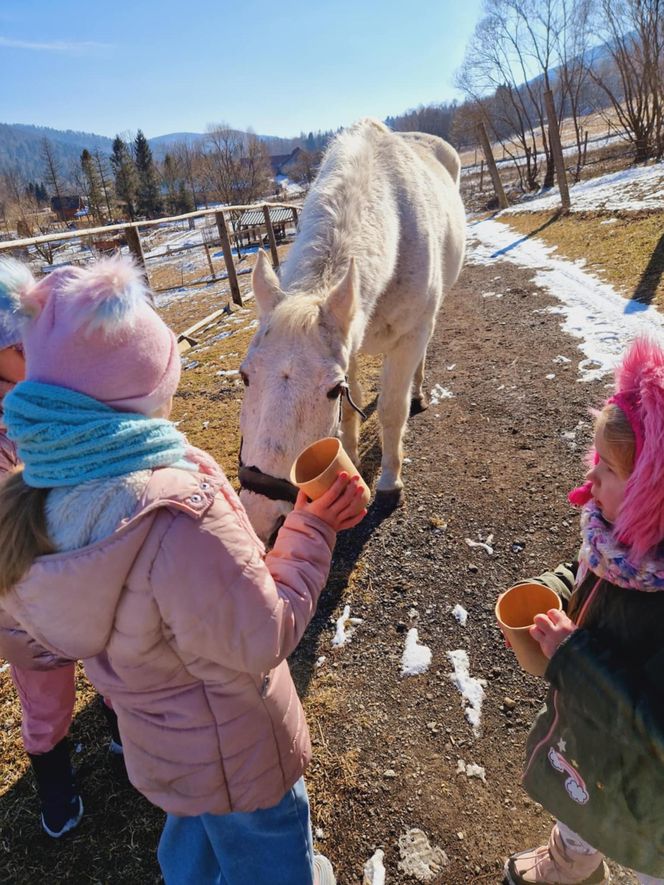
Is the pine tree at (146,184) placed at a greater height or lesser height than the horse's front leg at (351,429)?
greater

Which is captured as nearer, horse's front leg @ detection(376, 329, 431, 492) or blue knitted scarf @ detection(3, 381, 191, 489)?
blue knitted scarf @ detection(3, 381, 191, 489)

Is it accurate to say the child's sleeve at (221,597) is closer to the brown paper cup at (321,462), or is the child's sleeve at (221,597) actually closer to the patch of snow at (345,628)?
the brown paper cup at (321,462)

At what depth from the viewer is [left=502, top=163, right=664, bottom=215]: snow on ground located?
11.6 m

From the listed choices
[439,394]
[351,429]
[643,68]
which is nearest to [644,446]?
[351,429]

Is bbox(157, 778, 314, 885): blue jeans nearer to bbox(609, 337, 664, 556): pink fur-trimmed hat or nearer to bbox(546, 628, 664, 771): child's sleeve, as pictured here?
bbox(546, 628, 664, 771): child's sleeve

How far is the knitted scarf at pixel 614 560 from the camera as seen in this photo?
3.85 ft

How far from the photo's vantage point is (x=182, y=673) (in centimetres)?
127

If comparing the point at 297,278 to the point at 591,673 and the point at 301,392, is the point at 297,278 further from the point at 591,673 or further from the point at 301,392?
the point at 591,673

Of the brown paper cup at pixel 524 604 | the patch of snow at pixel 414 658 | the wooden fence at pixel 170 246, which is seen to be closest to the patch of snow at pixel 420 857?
the patch of snow at pixel 414 658

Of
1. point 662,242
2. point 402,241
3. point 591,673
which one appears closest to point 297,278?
point 402,241

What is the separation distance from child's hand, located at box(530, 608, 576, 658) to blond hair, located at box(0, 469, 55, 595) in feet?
A: 4.11

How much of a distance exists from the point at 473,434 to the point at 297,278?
244 centimetres

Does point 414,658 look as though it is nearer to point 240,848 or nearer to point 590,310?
point 240,848

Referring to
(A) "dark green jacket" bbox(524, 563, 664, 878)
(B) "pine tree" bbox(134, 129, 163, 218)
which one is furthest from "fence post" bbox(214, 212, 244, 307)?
(B) "pine tree" bbox(134, 129, 163, 218)
